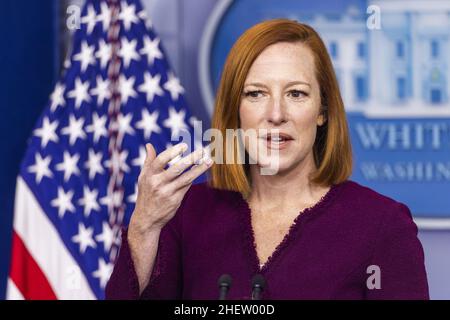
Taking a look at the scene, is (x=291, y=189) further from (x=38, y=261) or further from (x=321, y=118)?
(x=38, y=261)

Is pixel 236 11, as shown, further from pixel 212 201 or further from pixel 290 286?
pixel 290 286

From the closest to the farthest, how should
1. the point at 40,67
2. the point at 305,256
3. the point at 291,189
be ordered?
the point at 305,256 → the point at 291,189 → the point at 40,67

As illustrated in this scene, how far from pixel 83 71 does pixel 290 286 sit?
4.61 feet

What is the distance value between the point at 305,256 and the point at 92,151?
49.9 inches

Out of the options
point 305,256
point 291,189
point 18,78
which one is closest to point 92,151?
point 18,78

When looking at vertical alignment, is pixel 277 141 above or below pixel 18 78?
below

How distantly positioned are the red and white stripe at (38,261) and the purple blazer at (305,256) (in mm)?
1057

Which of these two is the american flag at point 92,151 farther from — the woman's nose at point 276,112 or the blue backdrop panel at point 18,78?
the woman's nose at point 276,112

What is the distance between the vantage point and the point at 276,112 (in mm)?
1425

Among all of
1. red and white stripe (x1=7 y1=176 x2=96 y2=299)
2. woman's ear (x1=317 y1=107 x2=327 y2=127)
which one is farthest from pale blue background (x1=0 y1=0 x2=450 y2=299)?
woman's ear (x1=317 y1=107 x2=327 y2=127)

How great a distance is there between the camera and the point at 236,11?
2643 millimetres

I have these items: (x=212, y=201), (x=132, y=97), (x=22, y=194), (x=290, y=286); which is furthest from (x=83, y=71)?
(x=290, y=286)

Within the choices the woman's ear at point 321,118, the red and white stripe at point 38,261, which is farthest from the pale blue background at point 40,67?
the woman's ear at point 321,118
